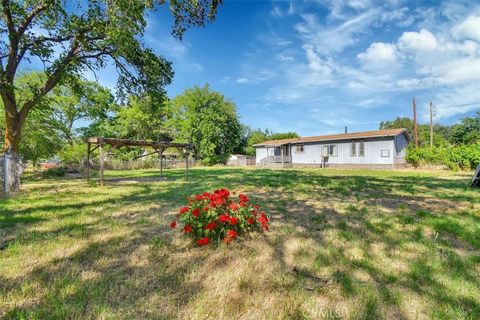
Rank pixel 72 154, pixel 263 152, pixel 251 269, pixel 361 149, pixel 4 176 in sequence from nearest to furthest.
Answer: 1. pixel 251 269
2. pixel 4 176
3. pixel 72 154
4. pixel 361 149
5. pixel 263 152

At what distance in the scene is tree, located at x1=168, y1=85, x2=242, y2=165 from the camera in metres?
36.6

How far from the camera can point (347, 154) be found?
26.0 metres

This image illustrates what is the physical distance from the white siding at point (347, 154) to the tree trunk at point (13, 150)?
24888 millimetres

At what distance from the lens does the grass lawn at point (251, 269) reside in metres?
2.04

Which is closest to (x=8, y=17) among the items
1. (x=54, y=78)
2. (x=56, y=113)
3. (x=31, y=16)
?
(x=31, y=16)

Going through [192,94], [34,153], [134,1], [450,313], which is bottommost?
[450,313]

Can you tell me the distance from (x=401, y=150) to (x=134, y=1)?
2496 centimetres

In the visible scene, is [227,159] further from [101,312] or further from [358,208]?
[101,312]

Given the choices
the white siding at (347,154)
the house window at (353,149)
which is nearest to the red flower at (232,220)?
the white siding at (347,154)

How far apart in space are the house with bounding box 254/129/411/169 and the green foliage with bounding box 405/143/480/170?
1.53 m

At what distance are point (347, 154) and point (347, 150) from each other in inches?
15.7

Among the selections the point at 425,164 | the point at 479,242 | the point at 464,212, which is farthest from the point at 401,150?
the point at 479,242

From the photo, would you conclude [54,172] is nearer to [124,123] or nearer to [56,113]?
[56,113]

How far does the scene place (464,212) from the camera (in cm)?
521
